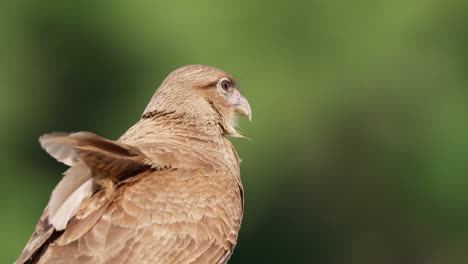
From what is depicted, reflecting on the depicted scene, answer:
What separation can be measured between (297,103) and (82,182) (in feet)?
32.9

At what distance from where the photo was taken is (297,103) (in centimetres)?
1611

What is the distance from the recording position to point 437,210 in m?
17.8

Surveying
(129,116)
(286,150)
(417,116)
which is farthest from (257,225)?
(417,116)

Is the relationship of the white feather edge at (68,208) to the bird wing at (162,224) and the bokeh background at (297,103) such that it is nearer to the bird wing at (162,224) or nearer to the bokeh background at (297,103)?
the bird wing at (162,224)

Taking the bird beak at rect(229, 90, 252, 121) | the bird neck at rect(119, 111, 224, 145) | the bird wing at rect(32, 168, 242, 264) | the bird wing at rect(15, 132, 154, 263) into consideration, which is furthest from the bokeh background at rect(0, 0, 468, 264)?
the bird wing at rect(15, 132, 154, 263)

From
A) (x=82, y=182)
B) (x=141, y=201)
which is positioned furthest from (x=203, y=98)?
(x=82, y=182)

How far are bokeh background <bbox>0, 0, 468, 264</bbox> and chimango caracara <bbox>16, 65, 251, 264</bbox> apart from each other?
742 centimetres

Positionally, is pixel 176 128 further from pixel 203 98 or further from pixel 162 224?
pixel 162 224

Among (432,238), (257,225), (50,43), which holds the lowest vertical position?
(432,238)

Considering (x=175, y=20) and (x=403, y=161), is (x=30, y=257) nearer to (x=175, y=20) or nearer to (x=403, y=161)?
(x=175, y=20)

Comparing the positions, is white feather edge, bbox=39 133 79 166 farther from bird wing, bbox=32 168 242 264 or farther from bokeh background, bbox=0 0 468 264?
bokeh background, bbox=0 0 468 264

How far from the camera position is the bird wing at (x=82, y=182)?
596 cm

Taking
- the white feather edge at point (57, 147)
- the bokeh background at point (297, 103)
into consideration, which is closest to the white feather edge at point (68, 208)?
the white feather edge at point (57, 147)

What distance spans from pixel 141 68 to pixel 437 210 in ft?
16.3
